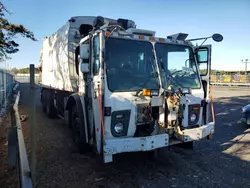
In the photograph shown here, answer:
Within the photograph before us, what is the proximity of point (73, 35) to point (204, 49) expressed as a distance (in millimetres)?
3361

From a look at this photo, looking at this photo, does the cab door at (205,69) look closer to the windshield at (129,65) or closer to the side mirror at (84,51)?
the windshield at (129,65)

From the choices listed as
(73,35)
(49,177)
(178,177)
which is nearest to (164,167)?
(178,177)


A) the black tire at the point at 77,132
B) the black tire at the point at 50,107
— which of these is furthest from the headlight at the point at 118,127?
the black tire at the point at 50,107

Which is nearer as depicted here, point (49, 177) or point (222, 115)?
point (49, 177)

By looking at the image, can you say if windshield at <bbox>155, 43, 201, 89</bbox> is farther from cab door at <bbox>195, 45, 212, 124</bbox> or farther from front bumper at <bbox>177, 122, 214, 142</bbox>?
front bumper at <bbox>177, 122, 214, 142</bbox>

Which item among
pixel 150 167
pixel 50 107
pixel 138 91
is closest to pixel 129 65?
pixel 138 91

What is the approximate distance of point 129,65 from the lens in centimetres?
460

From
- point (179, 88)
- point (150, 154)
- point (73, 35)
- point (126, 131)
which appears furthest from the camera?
point (73, 35)

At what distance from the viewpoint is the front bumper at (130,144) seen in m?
3.96

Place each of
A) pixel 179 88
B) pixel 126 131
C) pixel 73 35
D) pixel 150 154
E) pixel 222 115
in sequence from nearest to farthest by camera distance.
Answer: pixel 126 131 → pixel 179 88 → pixel 150 154 → pixel 73 35 → pixel 222 115

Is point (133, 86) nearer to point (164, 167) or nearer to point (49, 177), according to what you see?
point (164, 167)

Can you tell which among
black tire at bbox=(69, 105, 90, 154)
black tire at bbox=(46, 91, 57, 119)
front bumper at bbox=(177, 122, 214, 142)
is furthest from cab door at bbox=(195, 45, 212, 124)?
black tire at bbox=(46, 91, 57, 119)

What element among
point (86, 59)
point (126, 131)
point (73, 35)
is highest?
point (73, 35)

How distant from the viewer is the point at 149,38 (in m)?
4.80
